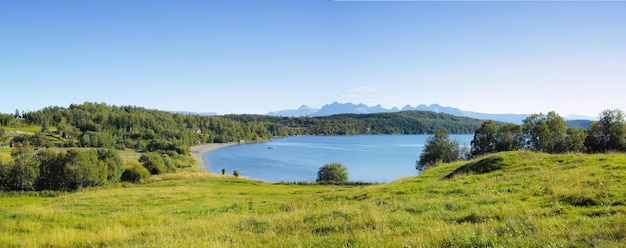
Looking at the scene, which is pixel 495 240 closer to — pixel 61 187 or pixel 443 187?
pixel 443 187

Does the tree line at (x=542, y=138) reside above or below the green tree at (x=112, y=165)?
above

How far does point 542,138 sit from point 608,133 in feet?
30.8

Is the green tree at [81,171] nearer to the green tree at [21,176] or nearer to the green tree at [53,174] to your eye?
the green tree at [53,174]

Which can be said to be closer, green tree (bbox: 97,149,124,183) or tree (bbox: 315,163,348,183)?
green tree (bbox: 97,149,124,183)

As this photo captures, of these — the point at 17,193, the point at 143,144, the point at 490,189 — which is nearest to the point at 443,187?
the point at 490,189

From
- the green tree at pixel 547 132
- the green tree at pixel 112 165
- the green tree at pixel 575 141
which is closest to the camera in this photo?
the green tree at pixel 575 141

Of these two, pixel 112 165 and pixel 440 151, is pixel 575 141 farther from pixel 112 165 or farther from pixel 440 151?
pixel 112 165

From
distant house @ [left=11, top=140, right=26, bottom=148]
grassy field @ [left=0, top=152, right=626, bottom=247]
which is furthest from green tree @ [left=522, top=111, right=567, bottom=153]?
distant house @ [left=11, top=140, right=26, bottom=148]

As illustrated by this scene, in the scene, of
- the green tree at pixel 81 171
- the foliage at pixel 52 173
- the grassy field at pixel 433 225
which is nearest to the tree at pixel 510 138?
the grassy field at pixel 433 225

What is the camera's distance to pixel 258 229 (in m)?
10.3

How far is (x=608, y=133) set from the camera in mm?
58312

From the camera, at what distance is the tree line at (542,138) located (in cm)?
5747

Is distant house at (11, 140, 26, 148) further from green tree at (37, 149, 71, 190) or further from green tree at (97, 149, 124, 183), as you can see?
green tree at (37, 149, 71, 190)

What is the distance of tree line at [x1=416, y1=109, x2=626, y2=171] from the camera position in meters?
57.5
